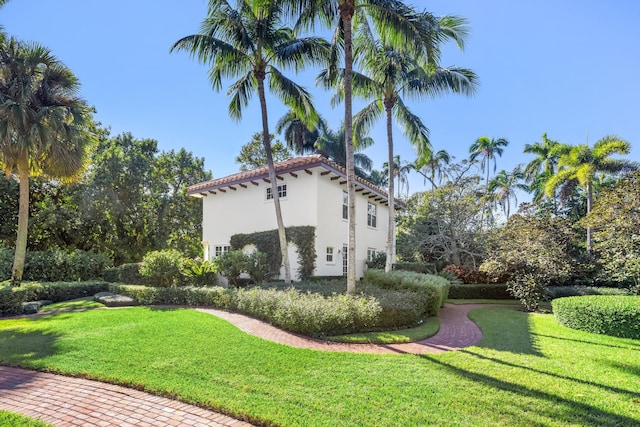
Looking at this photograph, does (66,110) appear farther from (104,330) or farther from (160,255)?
(104,330)

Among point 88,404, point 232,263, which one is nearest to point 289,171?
point 232,263

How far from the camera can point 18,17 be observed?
13336mm

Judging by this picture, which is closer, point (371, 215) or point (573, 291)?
point (573, 291)

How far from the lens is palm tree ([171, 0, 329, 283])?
44.8ft

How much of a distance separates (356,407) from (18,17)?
1864 centimetres

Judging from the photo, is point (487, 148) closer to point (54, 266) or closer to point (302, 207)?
point (302, 207)

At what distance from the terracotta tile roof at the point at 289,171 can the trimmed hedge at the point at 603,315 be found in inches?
415

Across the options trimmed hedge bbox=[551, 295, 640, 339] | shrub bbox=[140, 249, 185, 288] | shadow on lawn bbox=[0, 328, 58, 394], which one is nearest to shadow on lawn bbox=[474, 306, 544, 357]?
trimmed hedge bbox=[551, 295, 640, 339]

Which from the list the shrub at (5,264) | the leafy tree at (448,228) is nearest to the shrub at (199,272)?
the shrub at (5,264)

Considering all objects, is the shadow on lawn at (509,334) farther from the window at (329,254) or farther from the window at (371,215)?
the window at (371,215)

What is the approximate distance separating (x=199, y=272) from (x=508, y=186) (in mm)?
40240

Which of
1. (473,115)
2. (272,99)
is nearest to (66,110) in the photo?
(272,99)

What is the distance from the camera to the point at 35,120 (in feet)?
43.9

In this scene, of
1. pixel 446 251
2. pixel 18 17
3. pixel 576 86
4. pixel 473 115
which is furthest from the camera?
pixel 446 251
